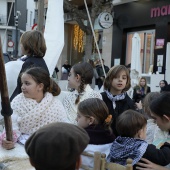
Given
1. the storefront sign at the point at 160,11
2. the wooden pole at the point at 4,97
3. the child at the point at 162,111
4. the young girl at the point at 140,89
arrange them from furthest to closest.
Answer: the storefront sign at the point at 160,11, the young girl at the point at 140,89, the child at the point at 162,111, the wooden pole at the point at 4,97

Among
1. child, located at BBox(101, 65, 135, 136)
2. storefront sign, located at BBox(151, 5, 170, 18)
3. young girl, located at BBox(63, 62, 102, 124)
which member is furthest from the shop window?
young girl, located at BBox(63, 62, 102, 124)

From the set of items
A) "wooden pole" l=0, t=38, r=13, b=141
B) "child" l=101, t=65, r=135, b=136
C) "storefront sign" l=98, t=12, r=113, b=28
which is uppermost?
"storefront sign" l=98, t=12, r=113, b=28

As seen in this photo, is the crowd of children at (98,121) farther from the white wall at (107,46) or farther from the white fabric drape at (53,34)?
the white wall at (107,46)

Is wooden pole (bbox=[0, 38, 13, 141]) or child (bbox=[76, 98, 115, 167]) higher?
wooden pole (bbox=[0, 38, 13, 141])

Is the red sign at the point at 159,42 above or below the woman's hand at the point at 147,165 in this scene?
above

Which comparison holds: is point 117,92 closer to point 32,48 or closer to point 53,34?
point 32,48

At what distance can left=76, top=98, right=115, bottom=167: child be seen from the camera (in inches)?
108

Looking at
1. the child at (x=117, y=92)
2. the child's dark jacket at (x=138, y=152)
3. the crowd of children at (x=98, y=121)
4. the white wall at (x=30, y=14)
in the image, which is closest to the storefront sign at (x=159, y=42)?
→ the child at (x=117, y=92)

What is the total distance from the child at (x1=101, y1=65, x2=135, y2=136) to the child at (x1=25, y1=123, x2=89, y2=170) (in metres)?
2.36

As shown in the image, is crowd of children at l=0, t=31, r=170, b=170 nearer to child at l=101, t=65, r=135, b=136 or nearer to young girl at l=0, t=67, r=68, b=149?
young girl at l=0, t=67, r=68, b=149

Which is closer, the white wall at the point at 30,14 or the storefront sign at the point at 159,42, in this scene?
the storefront sign at the point at 159,42

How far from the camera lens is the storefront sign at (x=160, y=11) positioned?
1503 centimetres

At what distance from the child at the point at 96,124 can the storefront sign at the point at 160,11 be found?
12.8m

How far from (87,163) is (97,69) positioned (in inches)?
501
